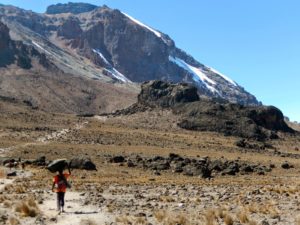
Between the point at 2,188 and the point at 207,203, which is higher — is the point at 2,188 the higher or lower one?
the lower one

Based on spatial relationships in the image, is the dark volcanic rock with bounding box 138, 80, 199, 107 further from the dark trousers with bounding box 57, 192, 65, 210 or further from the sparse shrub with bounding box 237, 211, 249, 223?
the sparse shrub with bounding box 237, 211, 249, 223

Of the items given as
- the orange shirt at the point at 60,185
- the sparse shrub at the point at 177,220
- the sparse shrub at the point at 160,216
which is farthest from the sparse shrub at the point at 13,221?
the sparse shrub at the point at 177,220

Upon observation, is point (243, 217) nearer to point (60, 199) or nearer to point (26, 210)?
point (60, 199)

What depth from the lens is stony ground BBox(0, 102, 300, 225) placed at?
19984mm

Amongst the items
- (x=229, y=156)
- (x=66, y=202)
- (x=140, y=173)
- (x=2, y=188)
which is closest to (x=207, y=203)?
(x=66, y=202)

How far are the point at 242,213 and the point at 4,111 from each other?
339ft

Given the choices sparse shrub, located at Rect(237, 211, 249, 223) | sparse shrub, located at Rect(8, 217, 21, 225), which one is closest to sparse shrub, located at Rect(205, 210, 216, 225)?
sparse shrub, located at Rect(237, 211, 249, 223)

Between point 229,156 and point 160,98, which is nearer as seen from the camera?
point 229,156

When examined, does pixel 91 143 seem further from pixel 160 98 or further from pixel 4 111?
pixel 160 98

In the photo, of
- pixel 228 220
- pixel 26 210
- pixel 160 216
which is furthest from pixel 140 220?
pixel 26 210

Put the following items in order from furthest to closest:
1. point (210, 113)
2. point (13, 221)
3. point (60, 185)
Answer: point (210, 113), point (60, 185), point (13, 221)

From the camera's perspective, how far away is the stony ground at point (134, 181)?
20.0 m

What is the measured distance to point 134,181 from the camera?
38531mm

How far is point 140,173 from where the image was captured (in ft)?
159
